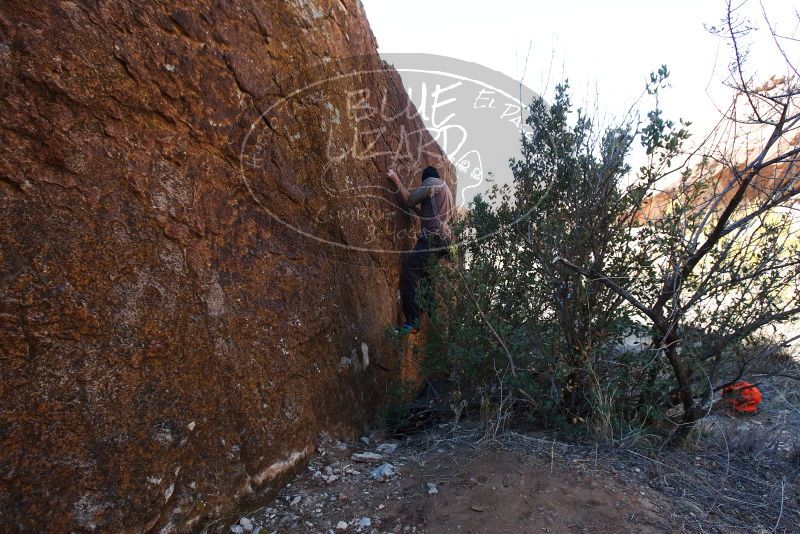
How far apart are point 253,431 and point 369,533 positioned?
709mm

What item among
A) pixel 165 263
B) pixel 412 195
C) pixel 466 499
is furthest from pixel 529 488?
pixel 412 195

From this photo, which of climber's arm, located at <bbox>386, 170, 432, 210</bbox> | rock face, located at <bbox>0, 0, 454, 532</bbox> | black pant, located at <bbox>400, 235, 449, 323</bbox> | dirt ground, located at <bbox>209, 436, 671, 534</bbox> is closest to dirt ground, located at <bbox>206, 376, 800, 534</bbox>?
dirt ground, located at <bbox>209, 436, 671, 534</bbox>

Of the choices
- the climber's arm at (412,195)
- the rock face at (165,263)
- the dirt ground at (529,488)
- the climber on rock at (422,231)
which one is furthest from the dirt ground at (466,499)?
the climber's arm at (412,195)

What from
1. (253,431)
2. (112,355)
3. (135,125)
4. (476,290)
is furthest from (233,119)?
(476,290)

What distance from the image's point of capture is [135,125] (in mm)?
2215

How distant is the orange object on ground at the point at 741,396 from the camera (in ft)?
11.0

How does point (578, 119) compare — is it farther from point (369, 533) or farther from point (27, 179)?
point (27, 179)

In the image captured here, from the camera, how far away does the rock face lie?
1800mm

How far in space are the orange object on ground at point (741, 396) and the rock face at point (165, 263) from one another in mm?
2361

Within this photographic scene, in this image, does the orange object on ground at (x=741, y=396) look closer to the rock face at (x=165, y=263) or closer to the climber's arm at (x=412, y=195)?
the rock face at (x=165, y=263)

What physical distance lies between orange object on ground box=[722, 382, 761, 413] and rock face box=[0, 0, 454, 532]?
2.36 meters

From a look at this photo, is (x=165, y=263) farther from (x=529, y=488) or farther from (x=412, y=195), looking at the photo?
(x=412, y=195)

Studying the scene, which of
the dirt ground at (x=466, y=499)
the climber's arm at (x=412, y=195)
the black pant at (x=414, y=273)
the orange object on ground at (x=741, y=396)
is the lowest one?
the dirt ground at (x=466, y=499)

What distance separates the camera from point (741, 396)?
3.60m
